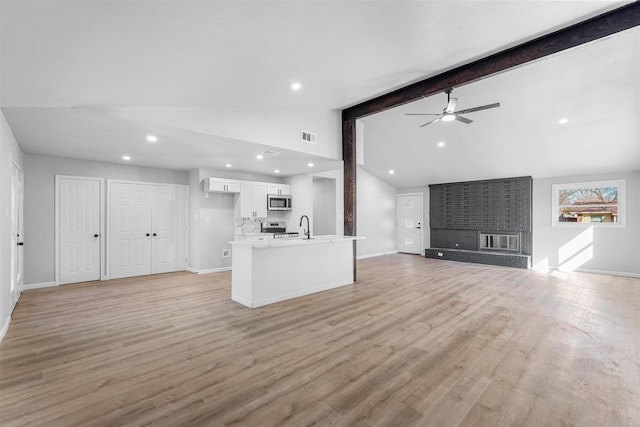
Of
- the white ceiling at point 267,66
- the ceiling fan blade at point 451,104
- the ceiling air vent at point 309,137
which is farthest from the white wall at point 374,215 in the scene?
the ceiling fan blade at point 451,104

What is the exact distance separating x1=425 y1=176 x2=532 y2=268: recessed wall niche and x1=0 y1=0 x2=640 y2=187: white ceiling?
83.1 inches

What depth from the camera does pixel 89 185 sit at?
5.64 metres

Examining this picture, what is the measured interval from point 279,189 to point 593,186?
7567mm

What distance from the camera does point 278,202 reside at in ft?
24.5

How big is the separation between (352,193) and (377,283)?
181 centimetres

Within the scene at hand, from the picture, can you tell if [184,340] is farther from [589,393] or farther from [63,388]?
[589,393]

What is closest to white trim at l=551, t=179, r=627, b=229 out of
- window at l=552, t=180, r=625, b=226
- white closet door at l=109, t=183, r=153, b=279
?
window at l=552, t=180, r=625, b=226

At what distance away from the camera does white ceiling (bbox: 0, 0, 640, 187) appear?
1.87 metres

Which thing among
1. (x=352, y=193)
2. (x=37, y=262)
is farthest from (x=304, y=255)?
(x=37, y=262)

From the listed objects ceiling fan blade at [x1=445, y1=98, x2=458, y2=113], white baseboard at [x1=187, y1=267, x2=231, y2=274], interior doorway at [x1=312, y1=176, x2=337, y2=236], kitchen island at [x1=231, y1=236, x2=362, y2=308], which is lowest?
white baseboard at [x1=187, y1=267, x2=231, y2=274]

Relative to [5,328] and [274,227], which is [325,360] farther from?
[274,227]

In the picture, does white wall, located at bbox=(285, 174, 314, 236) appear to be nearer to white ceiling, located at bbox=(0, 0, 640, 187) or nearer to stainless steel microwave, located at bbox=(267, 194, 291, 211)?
stainless steel microwave, located at bbox=(267, 194, 291, 211)

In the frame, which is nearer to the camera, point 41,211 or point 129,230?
point 41,211

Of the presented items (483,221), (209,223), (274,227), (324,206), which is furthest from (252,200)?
(483,221)
